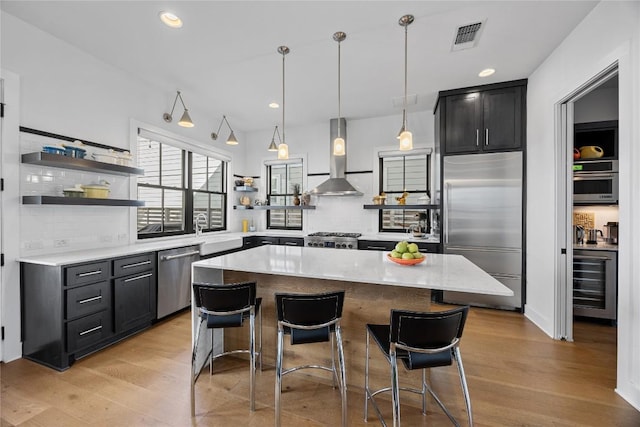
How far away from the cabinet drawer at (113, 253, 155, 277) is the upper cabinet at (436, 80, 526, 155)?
13.2 feet

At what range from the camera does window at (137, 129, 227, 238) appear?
147 inches

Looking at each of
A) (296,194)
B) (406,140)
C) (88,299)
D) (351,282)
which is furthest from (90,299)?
(296,194)

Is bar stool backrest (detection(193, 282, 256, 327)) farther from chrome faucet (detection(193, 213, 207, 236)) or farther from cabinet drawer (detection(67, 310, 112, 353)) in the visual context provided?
chrome faucet (detection(193, 213, 207, 236))

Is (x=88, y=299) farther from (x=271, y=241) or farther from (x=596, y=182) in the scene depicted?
(x=596, y=182)

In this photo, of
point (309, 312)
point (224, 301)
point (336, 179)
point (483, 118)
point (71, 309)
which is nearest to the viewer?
point (309, 312)

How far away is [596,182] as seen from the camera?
10.8 feet

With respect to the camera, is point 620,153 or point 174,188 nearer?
point 620,153

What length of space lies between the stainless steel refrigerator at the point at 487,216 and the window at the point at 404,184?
75cm

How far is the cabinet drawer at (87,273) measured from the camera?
2322mm

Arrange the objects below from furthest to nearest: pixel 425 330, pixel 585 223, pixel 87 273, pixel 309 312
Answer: pixel 585 223
pixel 87 273
pixel 309 312
pixel 425 330

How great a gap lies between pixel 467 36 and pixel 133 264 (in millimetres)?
4043

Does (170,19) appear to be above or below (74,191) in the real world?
above

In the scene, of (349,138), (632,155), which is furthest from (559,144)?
(349,138)

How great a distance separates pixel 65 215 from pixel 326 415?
121 inches
